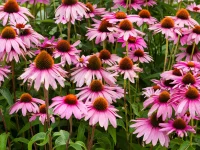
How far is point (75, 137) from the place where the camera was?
7.88 ft

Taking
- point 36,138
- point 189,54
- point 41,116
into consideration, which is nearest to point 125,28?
point 189,54

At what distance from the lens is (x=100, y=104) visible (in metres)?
1.94

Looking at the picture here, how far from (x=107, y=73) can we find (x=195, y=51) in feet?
2.39

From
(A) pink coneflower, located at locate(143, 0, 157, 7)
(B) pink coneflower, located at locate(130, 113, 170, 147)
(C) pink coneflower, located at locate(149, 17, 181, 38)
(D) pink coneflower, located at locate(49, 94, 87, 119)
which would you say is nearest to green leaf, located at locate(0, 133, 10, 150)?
(D) pink coneflower, located at locate(49, 94, 87, 119)

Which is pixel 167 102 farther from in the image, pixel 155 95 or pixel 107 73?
pixel 107 73

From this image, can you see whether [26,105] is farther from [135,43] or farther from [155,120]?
[135,43]

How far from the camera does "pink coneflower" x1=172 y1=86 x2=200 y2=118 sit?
1875 millimetres

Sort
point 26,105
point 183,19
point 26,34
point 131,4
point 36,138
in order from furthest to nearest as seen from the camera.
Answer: point 131,4 → point 183,19 → point 26,34 → point 26,105 → point 36,138

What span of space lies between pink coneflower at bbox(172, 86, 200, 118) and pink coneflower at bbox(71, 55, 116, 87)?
1.14ft

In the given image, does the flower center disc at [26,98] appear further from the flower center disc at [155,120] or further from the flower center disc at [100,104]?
the flower center disc at [155,120]

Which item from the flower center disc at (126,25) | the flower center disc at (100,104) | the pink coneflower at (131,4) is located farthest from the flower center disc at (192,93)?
the pink coneflower at (131,4)

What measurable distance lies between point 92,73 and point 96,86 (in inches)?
5.0

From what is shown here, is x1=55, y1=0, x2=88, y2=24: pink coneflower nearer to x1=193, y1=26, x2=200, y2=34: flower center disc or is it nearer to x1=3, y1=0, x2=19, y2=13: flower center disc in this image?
x1=3, y1=0, x2=19, y2=13: flower center disc

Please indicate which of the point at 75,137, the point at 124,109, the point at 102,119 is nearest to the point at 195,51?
the point at 124,109
